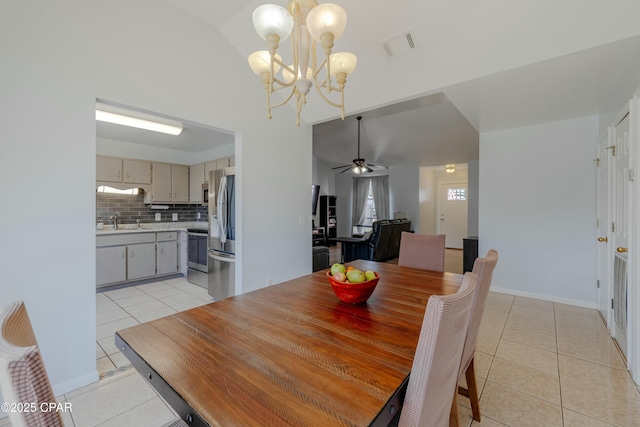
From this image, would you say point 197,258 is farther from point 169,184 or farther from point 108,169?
point 108,169

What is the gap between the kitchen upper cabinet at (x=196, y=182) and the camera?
5.01 metres

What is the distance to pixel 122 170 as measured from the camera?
4406 millimetres

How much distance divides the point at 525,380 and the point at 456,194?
24.1ft

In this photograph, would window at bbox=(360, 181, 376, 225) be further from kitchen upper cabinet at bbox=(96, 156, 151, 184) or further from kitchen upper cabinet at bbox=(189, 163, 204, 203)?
kitchen upper cabinet at bbox=(96, 156, 151, 184)

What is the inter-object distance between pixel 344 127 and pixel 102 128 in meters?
4.00

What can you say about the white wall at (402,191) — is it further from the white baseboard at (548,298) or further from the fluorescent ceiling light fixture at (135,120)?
the fluorescent ceiling light fixture at (135,120)

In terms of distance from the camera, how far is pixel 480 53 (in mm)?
2203

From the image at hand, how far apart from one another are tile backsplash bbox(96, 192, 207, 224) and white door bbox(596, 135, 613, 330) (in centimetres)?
619

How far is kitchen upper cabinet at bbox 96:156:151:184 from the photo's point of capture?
421 centimetres

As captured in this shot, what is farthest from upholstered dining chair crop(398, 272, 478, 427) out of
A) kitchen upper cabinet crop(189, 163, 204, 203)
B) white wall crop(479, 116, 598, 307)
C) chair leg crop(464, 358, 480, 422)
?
kitchen upper cabinet crop(189, 163, 204, 203)

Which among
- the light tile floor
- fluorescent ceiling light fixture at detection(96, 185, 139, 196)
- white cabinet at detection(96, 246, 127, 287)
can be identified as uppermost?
fluorescent ceiling light fixture at detection(96, 185, 139, 196)

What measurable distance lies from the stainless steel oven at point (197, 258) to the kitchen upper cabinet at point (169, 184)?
2.89 feet

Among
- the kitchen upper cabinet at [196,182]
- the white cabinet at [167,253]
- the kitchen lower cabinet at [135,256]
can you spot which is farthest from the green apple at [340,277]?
the kitchen upper cabinet at [196,182]

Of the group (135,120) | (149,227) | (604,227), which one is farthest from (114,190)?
(604,227)
